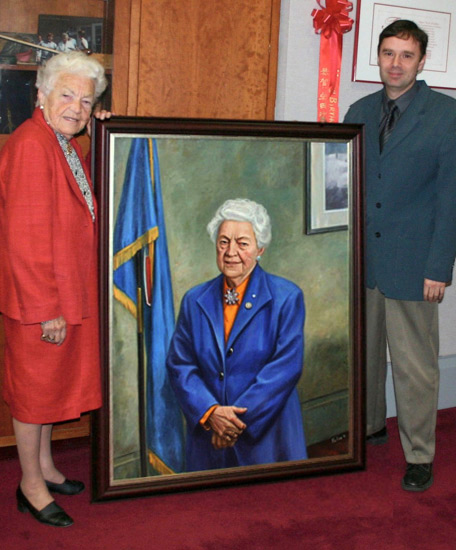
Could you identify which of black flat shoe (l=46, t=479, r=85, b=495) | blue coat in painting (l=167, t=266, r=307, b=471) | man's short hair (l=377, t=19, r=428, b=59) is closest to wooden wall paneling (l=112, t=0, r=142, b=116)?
blue coat in painting (l=167, t=266, r=307, b=471)

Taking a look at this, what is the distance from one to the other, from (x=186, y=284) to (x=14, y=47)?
1.12 m

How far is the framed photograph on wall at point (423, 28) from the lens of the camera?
2.86 metres

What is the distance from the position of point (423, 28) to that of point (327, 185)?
112cm

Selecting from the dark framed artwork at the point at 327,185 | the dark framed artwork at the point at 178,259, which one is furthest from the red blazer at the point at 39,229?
the dark framed artwork at the point at 327,185

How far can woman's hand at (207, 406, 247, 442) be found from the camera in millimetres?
2303

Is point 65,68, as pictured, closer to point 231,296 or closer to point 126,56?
point 126,56

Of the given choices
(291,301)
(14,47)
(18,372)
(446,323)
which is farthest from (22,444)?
(446,323)

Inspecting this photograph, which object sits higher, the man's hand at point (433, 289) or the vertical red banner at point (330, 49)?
the vertical red banner at point (330, 49)

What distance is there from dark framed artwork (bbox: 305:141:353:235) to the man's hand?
0.37 m

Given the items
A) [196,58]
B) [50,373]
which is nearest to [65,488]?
[50,373]

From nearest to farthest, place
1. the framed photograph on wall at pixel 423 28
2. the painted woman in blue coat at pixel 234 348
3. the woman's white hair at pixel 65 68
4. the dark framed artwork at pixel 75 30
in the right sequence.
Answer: the woman's white hair at pixel 65 68 < the painted woman in blue coat at pixel 234 348 < the dark framed artwork at pixel 75 30 < the framed photograph on wall at pixel 423 28

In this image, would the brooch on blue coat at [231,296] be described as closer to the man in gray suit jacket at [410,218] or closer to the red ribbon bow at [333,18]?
the man in gray suit jacket at [410,218]

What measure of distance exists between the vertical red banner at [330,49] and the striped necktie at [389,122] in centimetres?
33

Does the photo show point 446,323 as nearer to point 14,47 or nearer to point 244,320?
point 244,320
